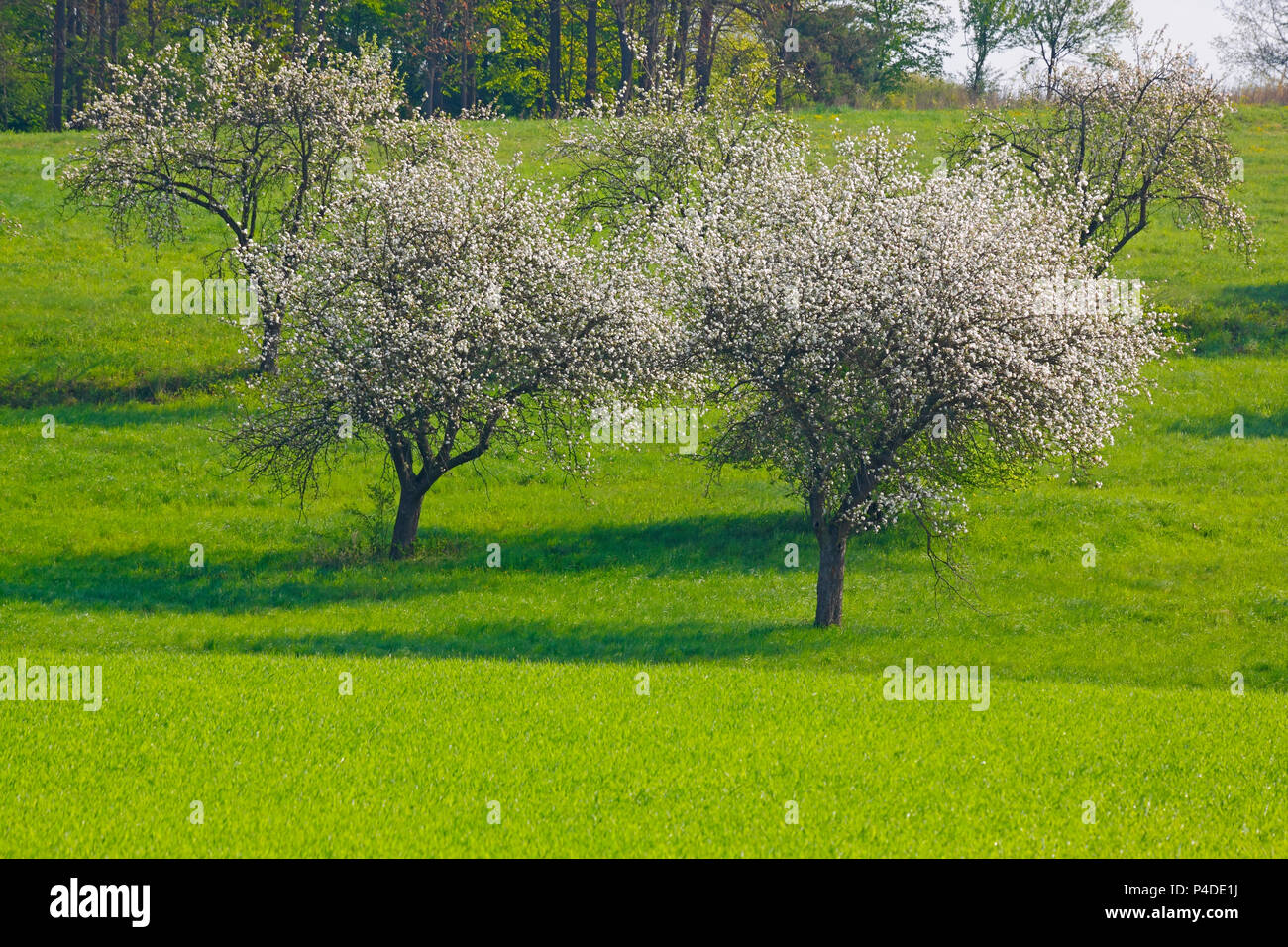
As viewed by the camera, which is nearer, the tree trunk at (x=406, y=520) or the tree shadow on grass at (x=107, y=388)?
the tree trunk at (x=406, y=520)

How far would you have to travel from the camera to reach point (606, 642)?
1047 inches

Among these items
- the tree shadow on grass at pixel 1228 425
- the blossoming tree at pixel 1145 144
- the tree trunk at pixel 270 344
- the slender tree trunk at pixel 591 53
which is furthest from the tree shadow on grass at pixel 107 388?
the tree shadow on grass at pixel 1228 425

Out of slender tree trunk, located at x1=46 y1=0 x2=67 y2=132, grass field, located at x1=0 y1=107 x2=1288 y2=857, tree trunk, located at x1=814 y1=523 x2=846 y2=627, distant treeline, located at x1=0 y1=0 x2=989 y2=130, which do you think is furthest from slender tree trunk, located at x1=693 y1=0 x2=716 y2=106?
slender tree trunk, located at x1=46 y1=0 x2=67 y2=132

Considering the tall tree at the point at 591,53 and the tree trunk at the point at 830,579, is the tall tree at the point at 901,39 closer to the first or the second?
the tall tree at the point at 591,53

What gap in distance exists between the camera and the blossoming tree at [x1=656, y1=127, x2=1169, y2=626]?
23641 millimetres

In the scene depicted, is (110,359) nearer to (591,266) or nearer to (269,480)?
(269,480)

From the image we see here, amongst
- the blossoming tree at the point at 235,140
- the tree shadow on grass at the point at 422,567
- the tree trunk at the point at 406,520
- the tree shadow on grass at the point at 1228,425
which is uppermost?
the blossoming tree at the point at 235,140

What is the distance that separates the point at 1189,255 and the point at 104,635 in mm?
48777

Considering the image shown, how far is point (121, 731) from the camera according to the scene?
17.6 meters

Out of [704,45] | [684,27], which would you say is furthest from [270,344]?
[684,27]

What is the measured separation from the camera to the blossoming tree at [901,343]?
77.6 feet

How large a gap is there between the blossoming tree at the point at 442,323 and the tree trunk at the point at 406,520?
81cm

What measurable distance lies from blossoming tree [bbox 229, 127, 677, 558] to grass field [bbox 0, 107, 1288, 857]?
13.6 feet

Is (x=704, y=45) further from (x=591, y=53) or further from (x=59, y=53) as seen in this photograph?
(x=59, y=53)
